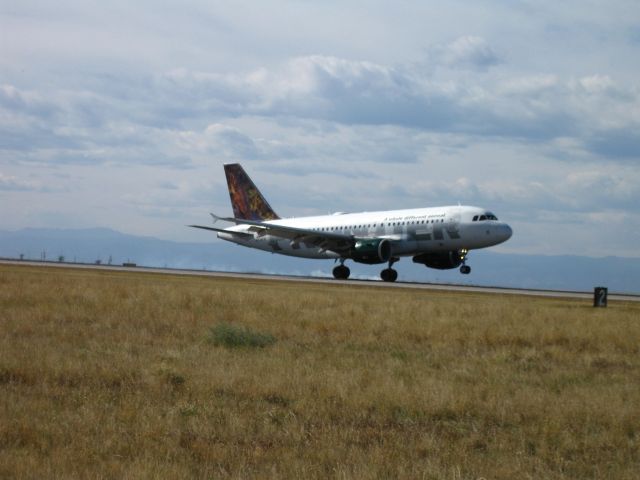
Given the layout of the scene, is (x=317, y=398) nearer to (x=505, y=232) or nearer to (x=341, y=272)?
(x=505, y=232)

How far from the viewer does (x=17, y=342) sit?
18.4 meters

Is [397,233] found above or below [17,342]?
above

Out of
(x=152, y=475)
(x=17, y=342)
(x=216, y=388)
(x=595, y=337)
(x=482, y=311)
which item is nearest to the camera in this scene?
(x=152, y=475)

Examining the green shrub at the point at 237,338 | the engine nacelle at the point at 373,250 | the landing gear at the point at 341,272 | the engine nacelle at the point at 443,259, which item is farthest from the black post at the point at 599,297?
the landing gear at the point at 341,272

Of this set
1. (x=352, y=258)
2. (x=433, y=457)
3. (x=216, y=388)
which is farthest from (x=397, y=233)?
(x=433, y=457)

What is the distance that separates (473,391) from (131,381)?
4978mm

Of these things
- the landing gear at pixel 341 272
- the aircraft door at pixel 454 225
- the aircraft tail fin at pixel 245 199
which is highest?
the aircraft tail fin at pixel 245 199

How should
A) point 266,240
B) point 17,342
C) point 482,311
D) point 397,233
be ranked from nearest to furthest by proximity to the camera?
point 17,342, point 482,311, point 397,233, point 266,240

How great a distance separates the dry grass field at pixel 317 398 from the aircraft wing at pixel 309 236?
34.0 m

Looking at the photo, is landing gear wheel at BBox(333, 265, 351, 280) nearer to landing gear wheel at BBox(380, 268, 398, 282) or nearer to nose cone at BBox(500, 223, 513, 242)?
landing gear wheel at BBox(380, 268, 398, 282)

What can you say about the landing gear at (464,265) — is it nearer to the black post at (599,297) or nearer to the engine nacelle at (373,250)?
the engine nacelle at (373,250)

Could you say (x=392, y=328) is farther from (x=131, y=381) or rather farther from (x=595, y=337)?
(x=131, y=381)

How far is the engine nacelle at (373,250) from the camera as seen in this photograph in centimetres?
5609

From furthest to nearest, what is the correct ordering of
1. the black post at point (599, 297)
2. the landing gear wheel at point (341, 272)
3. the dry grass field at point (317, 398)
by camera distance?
the landing gear wheel at point (341, 272) → the black post at point (599, 297) → the dry grass field at point (317, 398)
